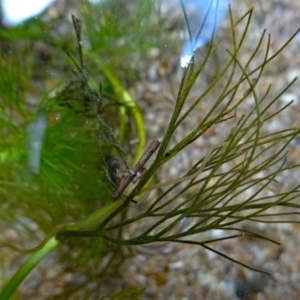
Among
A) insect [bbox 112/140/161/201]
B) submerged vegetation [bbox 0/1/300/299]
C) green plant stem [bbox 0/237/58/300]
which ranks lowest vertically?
green plant stem [bbox 0/237/58/300]

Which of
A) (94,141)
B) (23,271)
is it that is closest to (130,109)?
(94,141)

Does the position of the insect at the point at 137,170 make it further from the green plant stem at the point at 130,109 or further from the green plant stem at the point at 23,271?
the green plant stem at the point at 130,109

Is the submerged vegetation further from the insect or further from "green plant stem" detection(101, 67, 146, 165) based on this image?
the insect

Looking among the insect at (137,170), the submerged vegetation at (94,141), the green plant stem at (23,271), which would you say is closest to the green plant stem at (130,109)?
the submerged vegetation at (94,141)

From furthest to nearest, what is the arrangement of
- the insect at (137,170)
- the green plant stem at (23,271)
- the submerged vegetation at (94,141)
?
the submerged vegetation at (94,141)
the green plant stem at (23,271)
the insect at (137,170)

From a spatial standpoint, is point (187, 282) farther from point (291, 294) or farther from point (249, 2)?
point (249, 2)

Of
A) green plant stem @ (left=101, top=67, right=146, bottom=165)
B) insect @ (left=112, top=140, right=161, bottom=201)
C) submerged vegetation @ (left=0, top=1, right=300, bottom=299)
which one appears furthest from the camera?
green plant stem @ (left=101, top=67, right=146, bottom=165)

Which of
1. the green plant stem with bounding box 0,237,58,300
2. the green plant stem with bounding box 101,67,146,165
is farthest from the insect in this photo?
the green plant stem with bounding box 101,67,146,165

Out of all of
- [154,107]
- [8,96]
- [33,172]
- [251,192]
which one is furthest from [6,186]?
[251,192]
